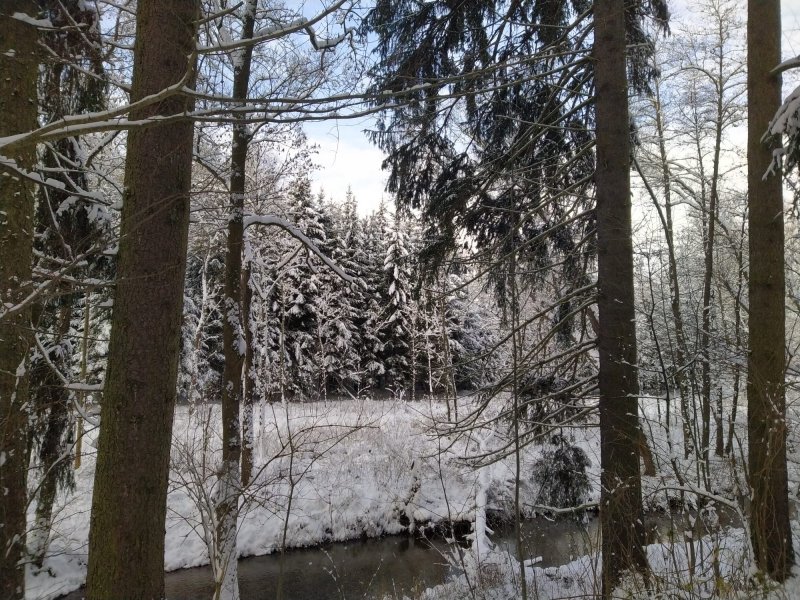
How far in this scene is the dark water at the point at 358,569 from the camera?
24.0ft

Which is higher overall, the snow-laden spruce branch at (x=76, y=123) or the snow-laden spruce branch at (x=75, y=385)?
the snow-laden spruce branch at (x=76, y=123)

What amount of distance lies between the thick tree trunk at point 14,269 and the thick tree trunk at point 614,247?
408cm

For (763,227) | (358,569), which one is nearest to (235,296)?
→ (358,569)

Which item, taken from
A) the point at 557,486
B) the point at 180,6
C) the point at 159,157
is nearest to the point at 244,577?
the point at 557,486

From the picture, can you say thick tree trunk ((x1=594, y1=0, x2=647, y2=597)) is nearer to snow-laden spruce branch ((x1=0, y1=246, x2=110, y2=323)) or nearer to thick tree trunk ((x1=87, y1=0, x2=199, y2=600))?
thick tree trunk ((x1=87, y1=0, x2=199, y2=600))

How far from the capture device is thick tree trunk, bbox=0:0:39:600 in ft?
8.87

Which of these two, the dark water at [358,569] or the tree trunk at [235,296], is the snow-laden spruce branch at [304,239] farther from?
the dark water at [358,569]

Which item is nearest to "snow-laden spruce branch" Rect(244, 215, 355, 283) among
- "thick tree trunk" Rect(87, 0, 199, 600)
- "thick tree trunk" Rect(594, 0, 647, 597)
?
"thick tree trunk" Rect(594, 0, 647, 597)

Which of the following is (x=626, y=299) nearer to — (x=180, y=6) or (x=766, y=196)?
(x=766, y=196)

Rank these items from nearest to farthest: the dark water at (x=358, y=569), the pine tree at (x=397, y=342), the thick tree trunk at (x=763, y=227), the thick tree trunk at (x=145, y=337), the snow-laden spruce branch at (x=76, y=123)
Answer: the snow-laden spruce branch at (x=76, y=123) → the thick tree trunk at (x=145, y=337) → the thick tree trunk at (x=763, y=227) → the dark water at (x=358, y=569) → the pine tree at (x=397, y=342)

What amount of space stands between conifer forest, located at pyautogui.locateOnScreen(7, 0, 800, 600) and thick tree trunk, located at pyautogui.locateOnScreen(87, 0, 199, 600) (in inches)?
0.5

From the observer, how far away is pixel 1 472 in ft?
8.97

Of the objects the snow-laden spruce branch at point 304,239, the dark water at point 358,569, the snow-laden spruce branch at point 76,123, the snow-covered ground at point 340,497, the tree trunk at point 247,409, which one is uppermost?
the snow-laden spruce branch at point 304,239

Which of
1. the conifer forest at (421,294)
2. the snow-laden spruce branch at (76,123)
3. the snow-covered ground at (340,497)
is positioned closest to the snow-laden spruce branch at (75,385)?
the conifer forest at (421,294)
